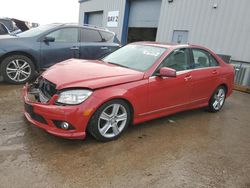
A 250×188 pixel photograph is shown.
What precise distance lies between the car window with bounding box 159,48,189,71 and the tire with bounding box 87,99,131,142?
102cm

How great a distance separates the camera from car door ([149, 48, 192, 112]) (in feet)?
12.8

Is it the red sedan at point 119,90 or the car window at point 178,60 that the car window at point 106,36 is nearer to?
the red sedan at point 119,90

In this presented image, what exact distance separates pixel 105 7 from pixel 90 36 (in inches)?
417

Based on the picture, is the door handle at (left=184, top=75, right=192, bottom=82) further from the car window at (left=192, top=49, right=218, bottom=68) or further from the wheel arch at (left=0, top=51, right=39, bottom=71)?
the wheel arch at (left=0, top=51, right=39, bottom=71)

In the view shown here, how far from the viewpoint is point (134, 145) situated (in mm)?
3545

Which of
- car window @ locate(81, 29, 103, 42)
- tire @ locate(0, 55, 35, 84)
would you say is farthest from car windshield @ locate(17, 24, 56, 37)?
car window @ locate(81, 29, 103, 42)

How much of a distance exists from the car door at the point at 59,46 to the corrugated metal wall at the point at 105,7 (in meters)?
8.50

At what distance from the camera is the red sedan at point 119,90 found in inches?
125

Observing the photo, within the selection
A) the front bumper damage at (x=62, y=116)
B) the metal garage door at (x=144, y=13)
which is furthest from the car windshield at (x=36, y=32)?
the metal garage door at (x=144, y=13)

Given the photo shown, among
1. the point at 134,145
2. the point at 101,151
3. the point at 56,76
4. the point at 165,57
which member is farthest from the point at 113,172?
the point at 165,57

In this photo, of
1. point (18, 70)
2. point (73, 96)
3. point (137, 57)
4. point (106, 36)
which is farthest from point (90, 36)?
point (73, 96)

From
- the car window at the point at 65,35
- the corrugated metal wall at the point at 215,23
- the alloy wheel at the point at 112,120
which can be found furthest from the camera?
the corrugated metal wall at the point at 215,23

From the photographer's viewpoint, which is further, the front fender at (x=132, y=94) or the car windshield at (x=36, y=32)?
the car windshield at (x=36, y=32)

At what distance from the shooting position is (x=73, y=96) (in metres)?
3.17
